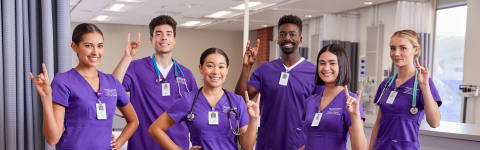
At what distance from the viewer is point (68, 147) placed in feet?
5.92

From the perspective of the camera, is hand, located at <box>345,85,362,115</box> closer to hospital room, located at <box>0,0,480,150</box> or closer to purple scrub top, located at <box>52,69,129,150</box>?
hospital room, located at <box>0,0,480,150</box>

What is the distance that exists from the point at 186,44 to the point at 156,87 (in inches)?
475

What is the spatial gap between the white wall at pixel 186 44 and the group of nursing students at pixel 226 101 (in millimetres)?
11119

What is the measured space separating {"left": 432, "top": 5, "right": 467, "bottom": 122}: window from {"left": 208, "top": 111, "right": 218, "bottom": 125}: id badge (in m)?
6.41

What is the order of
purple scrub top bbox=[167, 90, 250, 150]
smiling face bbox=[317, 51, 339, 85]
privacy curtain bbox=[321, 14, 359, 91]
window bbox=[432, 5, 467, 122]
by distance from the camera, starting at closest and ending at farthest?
purple scrub top bbox=[167, 90, 250, 150] < smiling face bbox=[317, 51, 339, 85] < window bbox=[432, 5, 467, 122] < privacy curtain bbox=[321, 14, 359, 91]

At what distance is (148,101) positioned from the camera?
94.3 inches

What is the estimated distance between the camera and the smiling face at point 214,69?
1.96m

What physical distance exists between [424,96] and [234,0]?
6.28m

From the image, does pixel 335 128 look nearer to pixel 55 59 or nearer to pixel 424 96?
pixel 424 96

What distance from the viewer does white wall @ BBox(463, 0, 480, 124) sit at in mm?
6242

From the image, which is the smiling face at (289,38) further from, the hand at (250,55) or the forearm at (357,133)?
the forearm at (357,133)

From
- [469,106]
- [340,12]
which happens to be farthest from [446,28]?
[340,12]

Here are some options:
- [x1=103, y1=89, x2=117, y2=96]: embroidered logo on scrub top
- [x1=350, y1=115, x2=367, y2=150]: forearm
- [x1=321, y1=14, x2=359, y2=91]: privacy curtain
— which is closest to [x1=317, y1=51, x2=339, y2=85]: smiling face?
[x1=350, y1=115, x2=367, y2=150]: forearm

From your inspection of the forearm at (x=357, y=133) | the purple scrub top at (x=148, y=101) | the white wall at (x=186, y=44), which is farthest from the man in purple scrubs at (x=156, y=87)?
the white wall at (x=186, y=44)
